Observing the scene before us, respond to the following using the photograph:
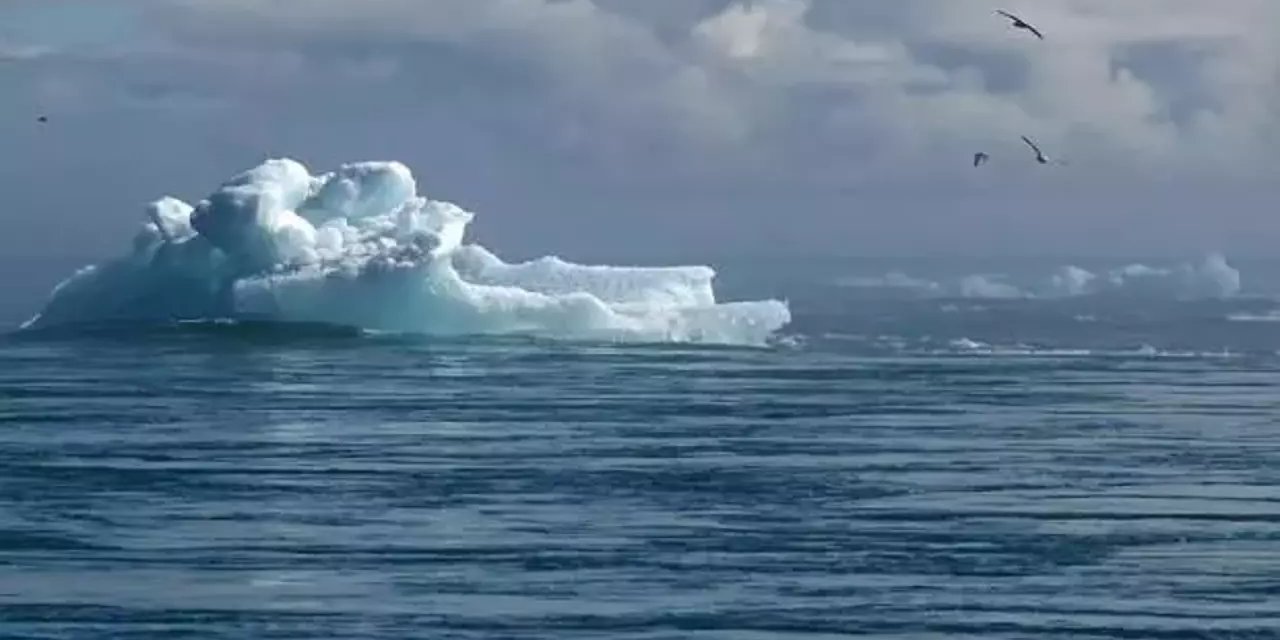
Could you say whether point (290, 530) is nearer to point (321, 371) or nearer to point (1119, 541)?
point (1119, 541)

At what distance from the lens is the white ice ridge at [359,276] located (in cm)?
5481

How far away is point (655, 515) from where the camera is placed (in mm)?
30406

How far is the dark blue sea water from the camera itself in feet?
79.5

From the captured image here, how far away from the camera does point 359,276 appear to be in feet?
181

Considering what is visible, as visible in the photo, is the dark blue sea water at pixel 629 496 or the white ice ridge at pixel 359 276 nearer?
the dark blue sea water at pixel 629 496

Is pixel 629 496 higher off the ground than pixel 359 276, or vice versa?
pixel 359 276

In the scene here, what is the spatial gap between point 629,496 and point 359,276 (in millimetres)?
23938

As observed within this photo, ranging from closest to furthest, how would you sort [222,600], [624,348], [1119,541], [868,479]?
1. [222,600]
2. [1119,541]
3. [868,479]
4. [624,348]

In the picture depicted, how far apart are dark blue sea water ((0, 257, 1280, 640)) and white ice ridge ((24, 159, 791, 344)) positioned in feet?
3.62

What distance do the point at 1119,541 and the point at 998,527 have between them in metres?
1.46

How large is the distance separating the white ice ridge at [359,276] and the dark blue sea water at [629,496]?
1104mm

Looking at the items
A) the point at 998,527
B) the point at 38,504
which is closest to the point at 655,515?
the point at 998,527

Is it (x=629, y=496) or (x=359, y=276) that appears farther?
(x=359, y=276)

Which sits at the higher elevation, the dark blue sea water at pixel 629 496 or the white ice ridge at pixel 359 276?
the white ice ridge at pixel 359 276
